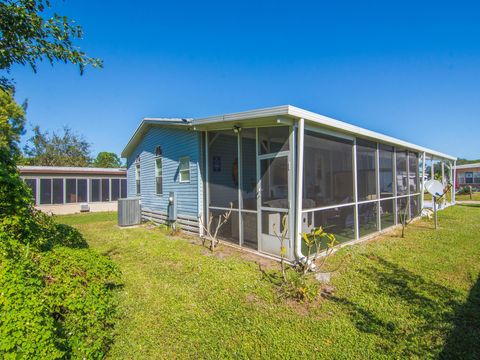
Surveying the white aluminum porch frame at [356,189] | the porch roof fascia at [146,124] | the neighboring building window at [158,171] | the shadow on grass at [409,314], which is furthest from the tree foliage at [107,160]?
the shadow on grass at [409,314]

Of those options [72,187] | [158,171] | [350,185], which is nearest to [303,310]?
[350,185]

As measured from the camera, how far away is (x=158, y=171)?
9.57 m

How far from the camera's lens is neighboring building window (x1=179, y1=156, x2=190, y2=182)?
770cm

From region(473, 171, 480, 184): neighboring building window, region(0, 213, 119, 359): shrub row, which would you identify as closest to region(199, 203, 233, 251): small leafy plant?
region(0, 213, 119, 359): shrub row

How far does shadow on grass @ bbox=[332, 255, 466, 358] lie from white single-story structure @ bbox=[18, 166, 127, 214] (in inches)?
628

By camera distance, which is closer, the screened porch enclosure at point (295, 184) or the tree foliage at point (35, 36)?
the tree foliage at point (35, 36)

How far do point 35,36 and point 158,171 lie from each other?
625cm

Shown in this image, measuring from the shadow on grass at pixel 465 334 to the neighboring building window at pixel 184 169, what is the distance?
21.0 ft

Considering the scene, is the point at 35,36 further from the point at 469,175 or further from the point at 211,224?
the point at 469,175

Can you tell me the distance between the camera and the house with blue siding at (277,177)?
498 cm

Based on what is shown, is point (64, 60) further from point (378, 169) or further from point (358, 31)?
point (358, 31)

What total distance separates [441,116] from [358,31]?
7.56m

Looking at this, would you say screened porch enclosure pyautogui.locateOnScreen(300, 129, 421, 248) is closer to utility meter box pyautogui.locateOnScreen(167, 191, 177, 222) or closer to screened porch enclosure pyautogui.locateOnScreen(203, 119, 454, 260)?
screened porch enclosure pyautogui.locateOnScreen(203, 119, 454, 260)

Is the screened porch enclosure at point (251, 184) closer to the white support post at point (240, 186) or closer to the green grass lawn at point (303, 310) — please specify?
the white support post at point (240, 186)
